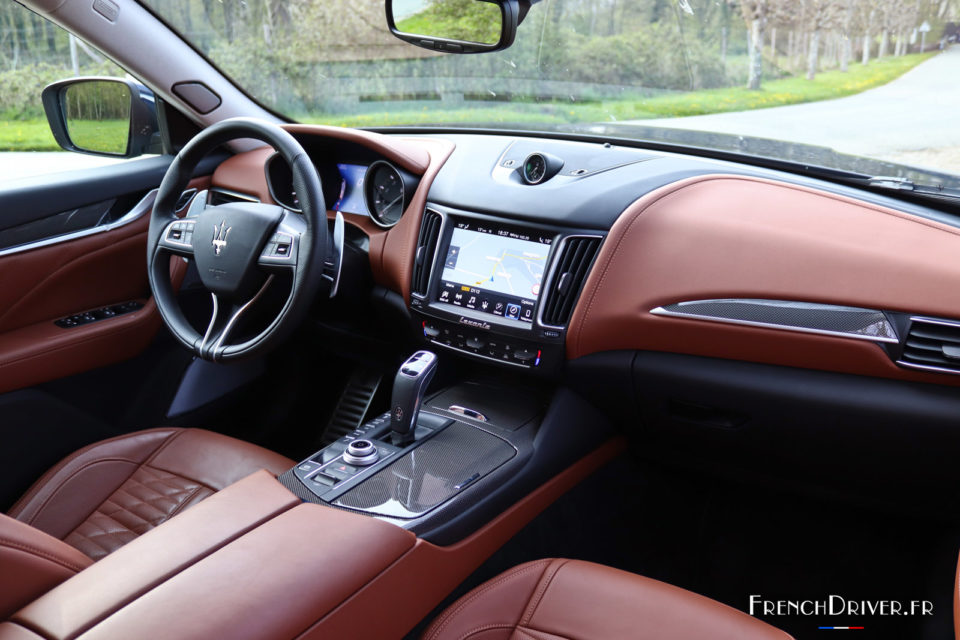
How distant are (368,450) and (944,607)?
1.40 metres

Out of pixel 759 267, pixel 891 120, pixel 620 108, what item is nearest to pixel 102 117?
pixel 620 108

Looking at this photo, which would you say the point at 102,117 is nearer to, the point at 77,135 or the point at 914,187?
the point at 77,135

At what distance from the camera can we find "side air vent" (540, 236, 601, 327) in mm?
1887

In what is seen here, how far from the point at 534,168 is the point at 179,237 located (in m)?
0.90

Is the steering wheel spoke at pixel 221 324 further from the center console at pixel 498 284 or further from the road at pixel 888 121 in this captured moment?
the road at pixel 888 121

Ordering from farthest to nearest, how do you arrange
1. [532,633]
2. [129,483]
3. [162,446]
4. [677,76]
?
[677,76] → [162,446] → [129,483] → [532,633]

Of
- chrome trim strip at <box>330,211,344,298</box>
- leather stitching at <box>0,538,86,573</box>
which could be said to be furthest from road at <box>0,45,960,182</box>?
leather stitching at <box>0,538,86,573</box>

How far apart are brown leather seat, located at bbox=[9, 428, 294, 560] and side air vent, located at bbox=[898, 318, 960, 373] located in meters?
1.36

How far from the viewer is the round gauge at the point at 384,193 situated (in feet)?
7.66

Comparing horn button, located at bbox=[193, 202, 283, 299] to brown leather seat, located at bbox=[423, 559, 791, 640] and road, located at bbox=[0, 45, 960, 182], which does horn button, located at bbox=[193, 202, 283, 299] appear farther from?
road, located at bbox=[0, 45, 960, 182]

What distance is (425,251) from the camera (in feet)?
7.06

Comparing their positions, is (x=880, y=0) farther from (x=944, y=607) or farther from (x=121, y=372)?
(x=121, y=372)

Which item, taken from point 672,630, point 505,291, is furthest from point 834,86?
point 672,630

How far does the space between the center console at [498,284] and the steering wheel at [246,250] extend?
340 millimetres
